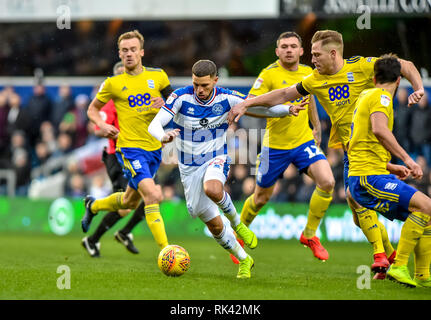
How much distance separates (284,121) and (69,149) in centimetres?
862

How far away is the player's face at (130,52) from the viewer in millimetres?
9266

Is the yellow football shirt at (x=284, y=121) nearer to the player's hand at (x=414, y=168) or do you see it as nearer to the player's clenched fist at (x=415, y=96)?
the player's clenched fist at (x=415, y=96)

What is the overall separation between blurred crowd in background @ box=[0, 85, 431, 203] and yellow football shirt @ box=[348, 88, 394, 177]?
318 inches

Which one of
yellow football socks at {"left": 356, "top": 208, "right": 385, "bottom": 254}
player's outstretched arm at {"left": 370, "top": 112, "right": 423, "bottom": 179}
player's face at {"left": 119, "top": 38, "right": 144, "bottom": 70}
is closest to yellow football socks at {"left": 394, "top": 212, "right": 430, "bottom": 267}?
player's outstretched arm at {"left": 370, "top": 112, "right": 423, "bottom": 179}

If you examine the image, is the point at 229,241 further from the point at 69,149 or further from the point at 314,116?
the point at 69,149

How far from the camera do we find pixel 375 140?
7434mm

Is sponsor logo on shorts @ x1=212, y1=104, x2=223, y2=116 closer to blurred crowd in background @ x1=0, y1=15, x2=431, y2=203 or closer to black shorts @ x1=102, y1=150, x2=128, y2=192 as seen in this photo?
black shorts @ x1=102, y1=150, x2=128, y2=192

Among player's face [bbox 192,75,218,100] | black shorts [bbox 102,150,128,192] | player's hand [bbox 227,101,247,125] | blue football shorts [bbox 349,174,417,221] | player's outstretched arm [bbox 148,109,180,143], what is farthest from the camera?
black shorts [bbox 102,150,128,192]

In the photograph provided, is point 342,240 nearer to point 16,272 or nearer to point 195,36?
point 195,36

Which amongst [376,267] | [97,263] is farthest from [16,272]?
[376,267]

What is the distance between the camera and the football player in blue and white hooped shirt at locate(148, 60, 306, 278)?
26.5 feet

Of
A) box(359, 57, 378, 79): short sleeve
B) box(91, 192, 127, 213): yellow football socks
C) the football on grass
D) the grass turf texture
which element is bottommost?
the grass turf texture

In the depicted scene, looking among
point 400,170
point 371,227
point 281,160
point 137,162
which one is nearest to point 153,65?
point 281,160

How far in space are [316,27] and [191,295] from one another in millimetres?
11064
